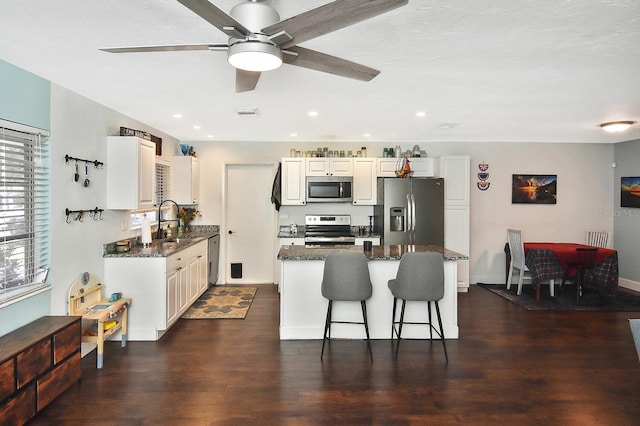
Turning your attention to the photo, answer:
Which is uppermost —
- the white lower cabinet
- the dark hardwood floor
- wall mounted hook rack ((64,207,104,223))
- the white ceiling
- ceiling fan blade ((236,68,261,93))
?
the white ceiling

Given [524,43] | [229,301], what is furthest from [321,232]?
[524,43]

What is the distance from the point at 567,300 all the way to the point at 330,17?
18.1ft

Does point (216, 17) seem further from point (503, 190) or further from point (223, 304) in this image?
point (503, 190)

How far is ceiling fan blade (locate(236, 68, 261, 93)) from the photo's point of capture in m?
2.20

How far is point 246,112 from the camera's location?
4367 mm

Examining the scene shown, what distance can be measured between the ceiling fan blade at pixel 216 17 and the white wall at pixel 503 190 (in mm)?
4725

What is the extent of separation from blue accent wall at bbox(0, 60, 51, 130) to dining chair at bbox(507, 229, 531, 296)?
5916mm

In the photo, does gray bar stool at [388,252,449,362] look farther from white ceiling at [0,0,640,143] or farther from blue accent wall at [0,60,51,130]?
blue accent wall at [0,60,51,130]

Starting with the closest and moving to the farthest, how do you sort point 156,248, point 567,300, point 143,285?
point 143,285 < point 156,248 < point 567,300

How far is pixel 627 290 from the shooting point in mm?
6012

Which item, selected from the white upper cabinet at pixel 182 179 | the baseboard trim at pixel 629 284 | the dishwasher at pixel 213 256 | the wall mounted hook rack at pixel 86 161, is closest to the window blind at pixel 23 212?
the wall mounted hook rack at pixel 86 161

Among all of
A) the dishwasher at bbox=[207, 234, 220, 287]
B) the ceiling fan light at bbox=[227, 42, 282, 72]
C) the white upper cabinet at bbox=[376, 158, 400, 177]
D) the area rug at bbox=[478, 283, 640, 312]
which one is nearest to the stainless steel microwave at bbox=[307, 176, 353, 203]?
the white upper cabinet at bbox=[376, 158, 400, 177]

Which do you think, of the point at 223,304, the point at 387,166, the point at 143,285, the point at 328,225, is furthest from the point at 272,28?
the point at 328,225

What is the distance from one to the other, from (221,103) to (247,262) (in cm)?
319
